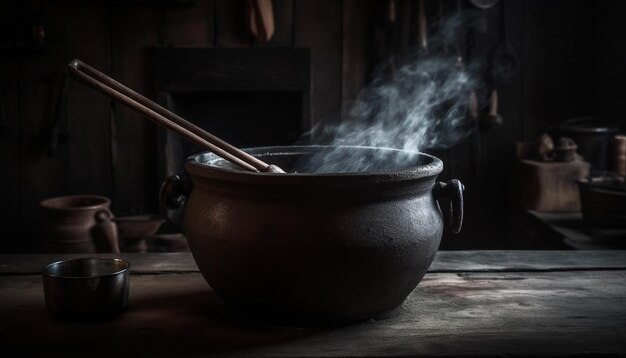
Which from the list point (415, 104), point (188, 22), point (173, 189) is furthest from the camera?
point (415, 104)

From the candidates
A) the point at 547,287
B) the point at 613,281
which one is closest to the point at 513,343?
the point at 547,287

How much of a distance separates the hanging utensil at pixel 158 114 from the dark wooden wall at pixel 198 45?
2720 millimetres

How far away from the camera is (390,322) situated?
54.0 inches

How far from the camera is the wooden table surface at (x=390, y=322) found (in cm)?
123

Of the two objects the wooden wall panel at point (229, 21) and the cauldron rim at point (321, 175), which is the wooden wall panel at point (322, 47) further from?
the cauldron rim at point (321, 175)

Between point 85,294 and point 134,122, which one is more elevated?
point 134,122

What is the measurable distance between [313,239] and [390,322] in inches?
10.0

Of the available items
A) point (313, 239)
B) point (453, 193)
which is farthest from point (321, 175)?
point (453, 193)

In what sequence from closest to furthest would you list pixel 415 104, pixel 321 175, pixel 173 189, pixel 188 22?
pixel 321 175 → pixel 173 189 → pixel 188 22 → pixel 415 104

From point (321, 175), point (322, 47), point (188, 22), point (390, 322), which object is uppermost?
point (188, 22)

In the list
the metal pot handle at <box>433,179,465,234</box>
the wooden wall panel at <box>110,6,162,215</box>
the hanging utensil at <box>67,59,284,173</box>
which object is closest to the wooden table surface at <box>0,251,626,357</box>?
the metal pot handle at <box>433,179,465,234</box>

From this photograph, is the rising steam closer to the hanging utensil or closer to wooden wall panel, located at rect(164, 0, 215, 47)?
wooden wall panel, located at rect(164, 0, 215, 47)

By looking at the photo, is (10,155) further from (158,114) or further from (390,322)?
(390,322)

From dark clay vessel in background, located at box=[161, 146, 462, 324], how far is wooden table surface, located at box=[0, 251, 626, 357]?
2.4 inches
